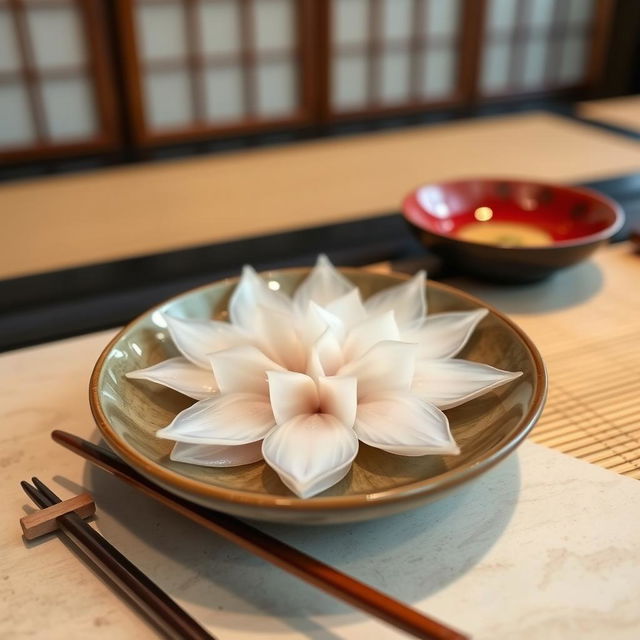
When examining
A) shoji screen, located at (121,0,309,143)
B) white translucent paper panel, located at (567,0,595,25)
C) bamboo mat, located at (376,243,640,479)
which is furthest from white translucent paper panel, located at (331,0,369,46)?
bamboo mat, located at (376,243,640,479)

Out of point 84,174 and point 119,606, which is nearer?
point 119,606

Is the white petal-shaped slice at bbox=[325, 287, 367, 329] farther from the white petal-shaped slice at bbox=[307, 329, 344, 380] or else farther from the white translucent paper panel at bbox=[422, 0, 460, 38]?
the white translucent paper panel at bbox=[422, 0, 460, 38]

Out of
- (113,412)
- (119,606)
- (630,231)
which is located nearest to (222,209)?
(630,231)

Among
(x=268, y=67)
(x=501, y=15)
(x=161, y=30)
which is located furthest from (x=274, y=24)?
(x=501, y=15)

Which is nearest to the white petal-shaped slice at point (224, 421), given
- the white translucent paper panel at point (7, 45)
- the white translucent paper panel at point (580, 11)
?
the white translucent paper panel at point (7, 45)

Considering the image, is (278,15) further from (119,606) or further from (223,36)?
(119,606)
